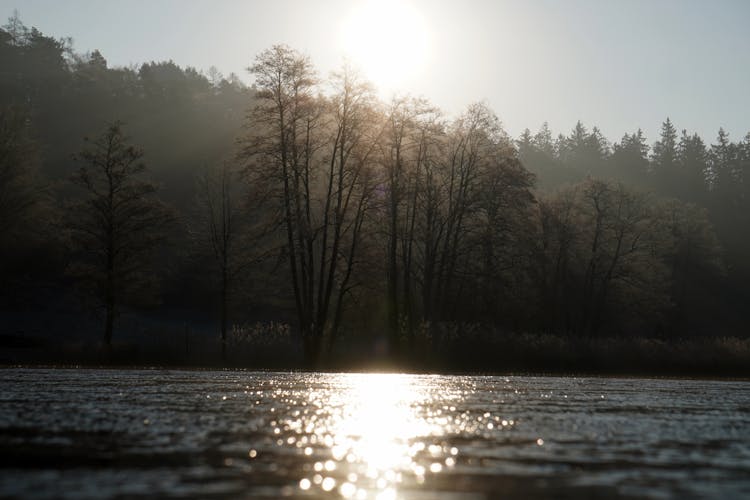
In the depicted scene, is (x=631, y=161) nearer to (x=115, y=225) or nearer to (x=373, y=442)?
(x=115, y=225)

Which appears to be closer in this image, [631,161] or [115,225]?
[115,225]

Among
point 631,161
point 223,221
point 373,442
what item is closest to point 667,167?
point 631,161

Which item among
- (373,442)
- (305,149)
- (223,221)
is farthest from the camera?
(223,221)

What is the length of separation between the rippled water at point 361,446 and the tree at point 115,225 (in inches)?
1075

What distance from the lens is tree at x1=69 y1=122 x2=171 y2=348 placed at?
44.4 m

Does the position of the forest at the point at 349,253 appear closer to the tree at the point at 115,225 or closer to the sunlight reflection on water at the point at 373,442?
the tree at the point at 115,225

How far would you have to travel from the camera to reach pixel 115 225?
45.2m

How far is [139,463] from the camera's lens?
803 centimetres

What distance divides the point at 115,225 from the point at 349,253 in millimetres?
12327

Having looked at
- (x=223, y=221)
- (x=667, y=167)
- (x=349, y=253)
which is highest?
(x=667, y=167)

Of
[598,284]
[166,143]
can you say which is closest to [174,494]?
[598,284]

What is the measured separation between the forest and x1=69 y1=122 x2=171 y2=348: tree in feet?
0.37

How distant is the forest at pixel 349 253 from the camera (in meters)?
36.2

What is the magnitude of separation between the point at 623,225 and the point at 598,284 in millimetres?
6061
